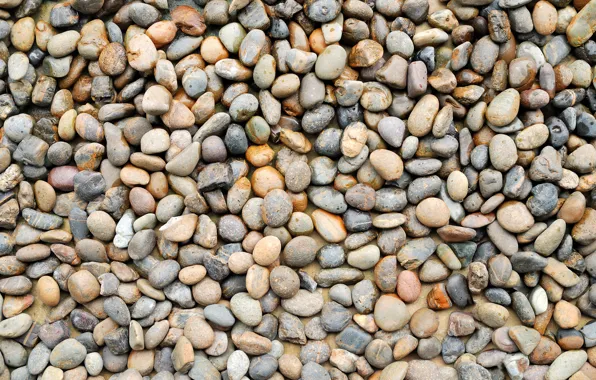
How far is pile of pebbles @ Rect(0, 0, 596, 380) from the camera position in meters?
1.11

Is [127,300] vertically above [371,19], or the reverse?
[371,19]

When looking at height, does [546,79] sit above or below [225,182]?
above

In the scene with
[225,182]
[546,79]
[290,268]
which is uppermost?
[546,79]

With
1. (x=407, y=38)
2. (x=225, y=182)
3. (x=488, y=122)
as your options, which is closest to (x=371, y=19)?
(x=407, y=38)

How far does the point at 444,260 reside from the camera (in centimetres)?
114

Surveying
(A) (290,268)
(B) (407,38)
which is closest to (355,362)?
(A) (290,268)

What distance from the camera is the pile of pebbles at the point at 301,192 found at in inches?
43.6

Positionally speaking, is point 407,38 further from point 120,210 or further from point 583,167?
point 120,210

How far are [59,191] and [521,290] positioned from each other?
96 cm

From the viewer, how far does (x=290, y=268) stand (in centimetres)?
113

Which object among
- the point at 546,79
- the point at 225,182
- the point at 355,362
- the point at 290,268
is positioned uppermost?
the point at 546,79

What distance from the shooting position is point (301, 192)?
3.78 ft

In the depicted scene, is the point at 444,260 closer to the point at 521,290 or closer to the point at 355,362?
the point at 521,290

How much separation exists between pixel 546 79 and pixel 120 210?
34.9 inches
